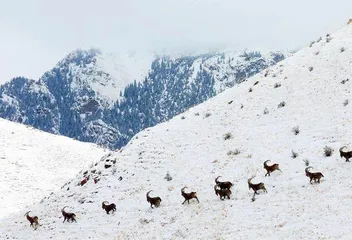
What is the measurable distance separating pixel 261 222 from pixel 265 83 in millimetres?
16755

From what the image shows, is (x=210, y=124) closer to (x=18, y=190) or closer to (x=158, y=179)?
(x=158, y=179)

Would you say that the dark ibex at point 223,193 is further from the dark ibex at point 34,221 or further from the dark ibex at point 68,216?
the dark ibex at point 34,221

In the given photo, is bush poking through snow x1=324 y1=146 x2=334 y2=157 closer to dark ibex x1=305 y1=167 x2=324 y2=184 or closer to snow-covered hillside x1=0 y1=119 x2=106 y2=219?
dark ibex x1=305 y1=167 x2=324 y2=184

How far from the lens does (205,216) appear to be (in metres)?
21.3

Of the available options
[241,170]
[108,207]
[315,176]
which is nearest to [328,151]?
[315,176]

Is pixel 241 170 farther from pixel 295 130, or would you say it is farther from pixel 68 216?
pixel 68 216

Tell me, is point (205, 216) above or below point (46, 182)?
below

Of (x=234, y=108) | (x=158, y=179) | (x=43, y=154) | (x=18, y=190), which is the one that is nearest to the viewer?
(x=158, y=179)

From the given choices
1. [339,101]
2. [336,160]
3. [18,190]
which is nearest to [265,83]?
[339,101]

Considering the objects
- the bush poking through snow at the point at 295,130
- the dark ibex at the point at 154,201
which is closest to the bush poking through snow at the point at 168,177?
the dark ibex at the point at 154,201

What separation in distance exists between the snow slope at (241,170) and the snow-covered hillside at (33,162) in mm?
23455

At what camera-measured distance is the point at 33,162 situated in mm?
69125

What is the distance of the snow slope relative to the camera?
1947cm

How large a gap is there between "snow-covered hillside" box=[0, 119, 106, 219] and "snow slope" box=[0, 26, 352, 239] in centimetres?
2345
